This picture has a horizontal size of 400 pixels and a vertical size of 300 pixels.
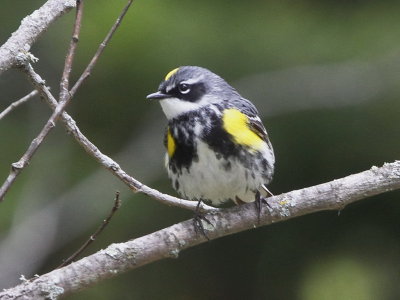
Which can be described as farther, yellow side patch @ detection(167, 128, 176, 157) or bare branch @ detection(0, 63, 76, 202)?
yellow side patch @ detection(167, 128, 176, 157)

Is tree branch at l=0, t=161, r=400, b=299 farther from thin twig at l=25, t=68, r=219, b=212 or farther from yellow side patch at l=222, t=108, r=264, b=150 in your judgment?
yellow side patch at l=222, t=108, r=264, b=150

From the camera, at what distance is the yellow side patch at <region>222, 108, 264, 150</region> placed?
169 inches

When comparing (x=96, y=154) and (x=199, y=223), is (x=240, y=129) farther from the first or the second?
(x=96, y=154)

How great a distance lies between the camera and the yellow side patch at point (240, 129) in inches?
169

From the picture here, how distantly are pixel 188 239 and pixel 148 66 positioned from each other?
9.24ft

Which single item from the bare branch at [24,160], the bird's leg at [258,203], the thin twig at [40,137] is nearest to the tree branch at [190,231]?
the bird's leg at [258,203]

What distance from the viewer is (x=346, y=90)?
6637 millimetres

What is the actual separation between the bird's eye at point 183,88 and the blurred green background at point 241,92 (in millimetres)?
1792

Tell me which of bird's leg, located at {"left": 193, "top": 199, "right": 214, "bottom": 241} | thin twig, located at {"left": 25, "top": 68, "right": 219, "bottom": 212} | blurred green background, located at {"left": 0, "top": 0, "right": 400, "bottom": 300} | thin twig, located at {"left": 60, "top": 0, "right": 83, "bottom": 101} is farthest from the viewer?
blurred green background, located at {"left": 0, "top": 0, "right": 400, "bottom": 300}

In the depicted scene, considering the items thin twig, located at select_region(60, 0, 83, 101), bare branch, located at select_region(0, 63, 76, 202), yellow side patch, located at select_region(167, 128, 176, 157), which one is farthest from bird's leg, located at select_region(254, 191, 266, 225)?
bare branch, located at select_region(0, 63, 76, 202)

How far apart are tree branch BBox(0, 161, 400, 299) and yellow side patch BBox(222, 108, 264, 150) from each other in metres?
0.30

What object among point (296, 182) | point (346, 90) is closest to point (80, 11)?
point (296, 182)

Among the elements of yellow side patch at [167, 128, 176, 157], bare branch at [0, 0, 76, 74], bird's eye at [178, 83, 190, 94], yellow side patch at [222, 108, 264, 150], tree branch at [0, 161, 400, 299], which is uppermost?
bare branch at [0, 0, 76, 74]

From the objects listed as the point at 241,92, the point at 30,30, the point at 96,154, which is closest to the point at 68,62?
the point at 30,30
